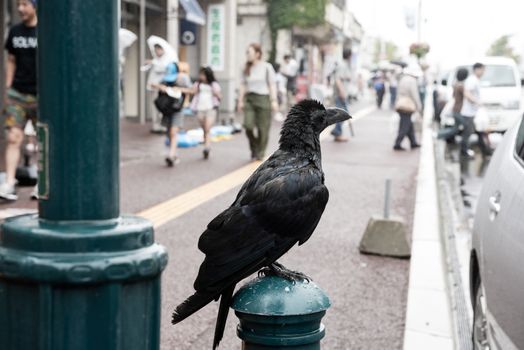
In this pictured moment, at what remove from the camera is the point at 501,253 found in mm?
3387

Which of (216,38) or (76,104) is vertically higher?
(216,38)

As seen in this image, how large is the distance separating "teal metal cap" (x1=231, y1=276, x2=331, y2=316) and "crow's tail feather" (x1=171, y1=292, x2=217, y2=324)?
93 mm

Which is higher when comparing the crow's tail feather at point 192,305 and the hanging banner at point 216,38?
the hanging banner at point 216,38

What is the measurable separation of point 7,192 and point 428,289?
185 inches

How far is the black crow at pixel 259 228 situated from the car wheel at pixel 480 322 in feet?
5.10

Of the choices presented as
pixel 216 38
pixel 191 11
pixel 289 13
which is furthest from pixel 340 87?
pixel 289 13

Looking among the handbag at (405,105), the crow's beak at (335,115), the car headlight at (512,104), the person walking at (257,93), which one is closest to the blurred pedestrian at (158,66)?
the person walking at (257,93)

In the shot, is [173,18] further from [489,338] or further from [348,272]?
[489,338]

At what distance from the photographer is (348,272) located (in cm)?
616

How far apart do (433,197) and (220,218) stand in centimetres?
764

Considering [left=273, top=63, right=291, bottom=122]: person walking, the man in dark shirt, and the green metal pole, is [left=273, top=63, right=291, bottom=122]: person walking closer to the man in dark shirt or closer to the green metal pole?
the man in dark shirt

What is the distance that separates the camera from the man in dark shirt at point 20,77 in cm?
799

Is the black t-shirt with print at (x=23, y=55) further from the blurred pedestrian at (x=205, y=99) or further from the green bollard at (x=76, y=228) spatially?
the green bollard at (x=76, y=228)

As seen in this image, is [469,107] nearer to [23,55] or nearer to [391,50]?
[23,55]
